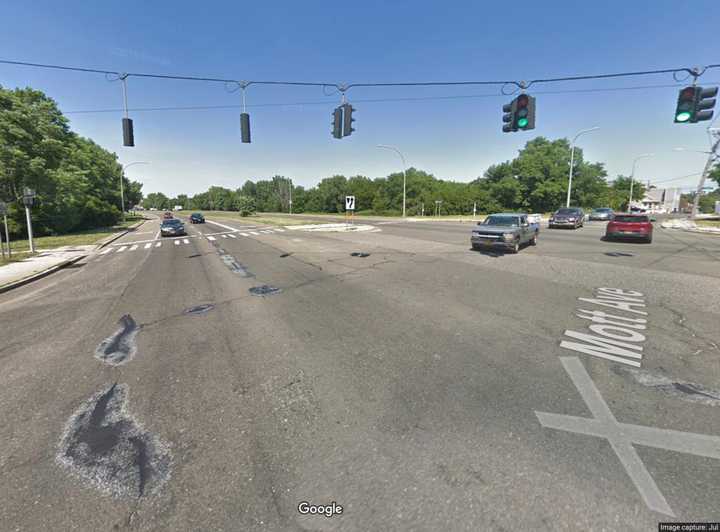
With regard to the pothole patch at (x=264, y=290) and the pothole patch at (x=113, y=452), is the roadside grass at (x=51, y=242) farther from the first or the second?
the pothole patch at (x=113, y=452)

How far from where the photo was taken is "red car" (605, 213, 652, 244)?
52.9 feet

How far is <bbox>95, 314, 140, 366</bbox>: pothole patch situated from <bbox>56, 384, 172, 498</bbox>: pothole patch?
3.88 ft

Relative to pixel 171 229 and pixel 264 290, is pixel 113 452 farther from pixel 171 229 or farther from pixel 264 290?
pixel 171 229

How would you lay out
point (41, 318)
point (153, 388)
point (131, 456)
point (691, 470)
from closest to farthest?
1. point (691, 470)
2. point (131, 456)
3. point (153, 388)
4. point (41, 318)

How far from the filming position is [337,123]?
43.8ft

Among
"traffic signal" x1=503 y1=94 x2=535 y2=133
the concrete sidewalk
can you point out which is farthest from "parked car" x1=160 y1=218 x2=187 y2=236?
"traffic signal" x1=503 y1=94 x2=535 y2=133

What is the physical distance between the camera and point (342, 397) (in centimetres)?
340

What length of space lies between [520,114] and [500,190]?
56518mm

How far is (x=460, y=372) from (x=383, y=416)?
1.28m

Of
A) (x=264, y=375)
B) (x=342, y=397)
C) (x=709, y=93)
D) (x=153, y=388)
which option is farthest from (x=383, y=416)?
(x=709, y=93)

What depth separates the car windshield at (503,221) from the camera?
13.9 m

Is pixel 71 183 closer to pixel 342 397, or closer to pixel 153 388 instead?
pixel 153 388

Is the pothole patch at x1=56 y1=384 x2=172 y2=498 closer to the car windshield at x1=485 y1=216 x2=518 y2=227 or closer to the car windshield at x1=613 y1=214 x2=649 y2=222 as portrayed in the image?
the car windshield at x1=485 y1=216 x2=518 y2=227

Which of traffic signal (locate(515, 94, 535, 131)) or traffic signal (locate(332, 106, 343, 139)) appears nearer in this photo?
traffic signal (locate(515, 94, 535, 131))
